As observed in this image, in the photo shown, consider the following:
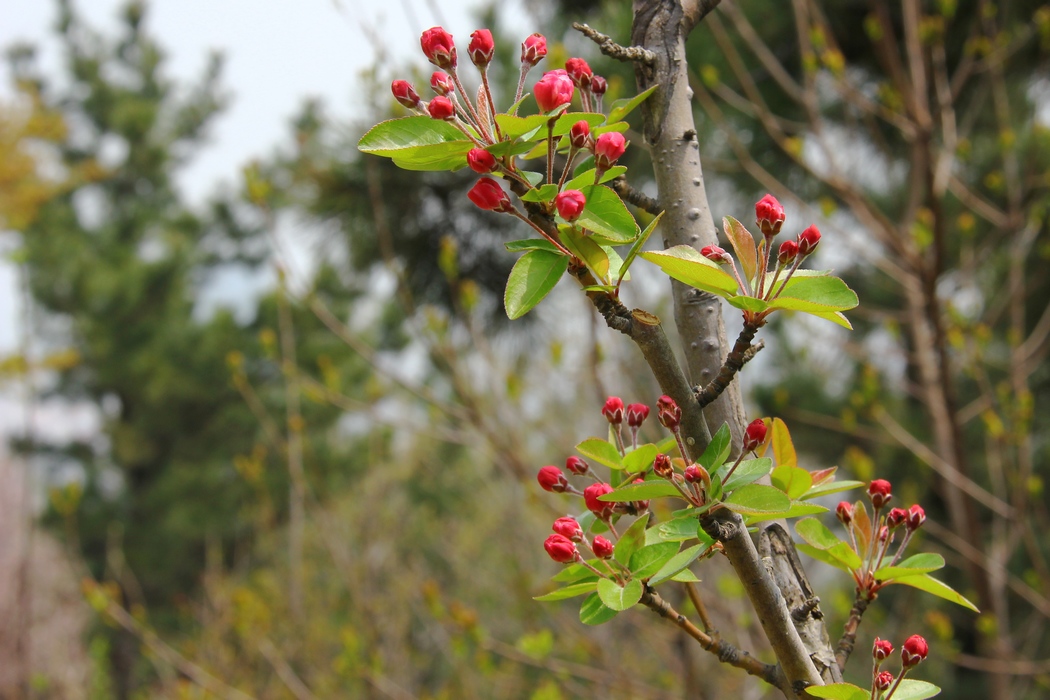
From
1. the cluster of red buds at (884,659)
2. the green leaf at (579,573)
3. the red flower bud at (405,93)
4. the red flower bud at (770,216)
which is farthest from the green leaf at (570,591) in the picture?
the red flower bud at (405,93)

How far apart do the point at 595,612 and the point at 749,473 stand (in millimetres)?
190

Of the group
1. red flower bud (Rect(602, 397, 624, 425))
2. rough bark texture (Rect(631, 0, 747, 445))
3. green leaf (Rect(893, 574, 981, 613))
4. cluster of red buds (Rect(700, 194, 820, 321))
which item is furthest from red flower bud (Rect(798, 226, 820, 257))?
green leaf (Rect(893, 574, 981, 613))

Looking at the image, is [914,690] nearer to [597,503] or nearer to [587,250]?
[597,503]

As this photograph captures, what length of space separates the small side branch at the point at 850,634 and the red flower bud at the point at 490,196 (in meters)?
0.49

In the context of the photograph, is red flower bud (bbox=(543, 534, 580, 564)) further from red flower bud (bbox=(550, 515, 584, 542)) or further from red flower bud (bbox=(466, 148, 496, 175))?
red flower bud (bbox=(466, 148, 496, 175))

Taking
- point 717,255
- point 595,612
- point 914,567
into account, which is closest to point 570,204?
point 717,255

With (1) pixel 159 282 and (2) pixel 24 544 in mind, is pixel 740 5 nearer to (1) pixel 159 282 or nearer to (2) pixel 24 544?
(2) pixel 24 544

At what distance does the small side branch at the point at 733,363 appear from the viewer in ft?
2.03

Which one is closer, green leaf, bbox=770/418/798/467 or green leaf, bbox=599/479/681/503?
green leaf, bbox=599/479/681/503

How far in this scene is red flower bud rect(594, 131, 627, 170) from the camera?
61 cm

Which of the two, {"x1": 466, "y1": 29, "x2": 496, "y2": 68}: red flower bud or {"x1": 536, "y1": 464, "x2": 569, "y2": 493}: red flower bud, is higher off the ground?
{"x1": 466, "y1": 29, "x2": 496, "y2": 68}: red flower bud

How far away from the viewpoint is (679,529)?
2.07ft

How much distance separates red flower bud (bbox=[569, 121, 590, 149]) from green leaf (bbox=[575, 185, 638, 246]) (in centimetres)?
4

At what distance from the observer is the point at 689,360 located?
720 millimetres
